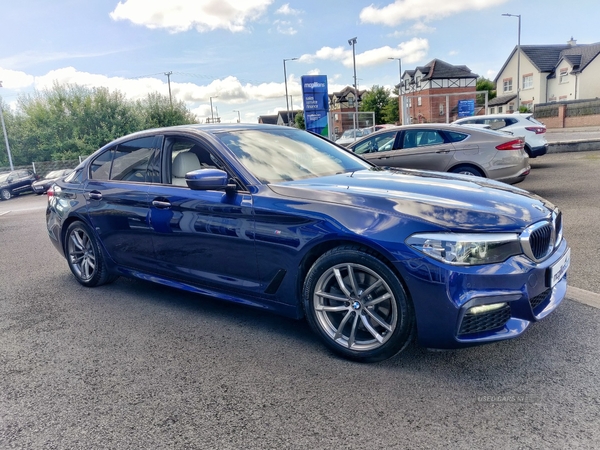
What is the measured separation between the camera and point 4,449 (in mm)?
2408

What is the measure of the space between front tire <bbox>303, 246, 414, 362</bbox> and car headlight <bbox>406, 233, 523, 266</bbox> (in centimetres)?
27

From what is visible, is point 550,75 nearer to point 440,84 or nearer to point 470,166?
point 440,84

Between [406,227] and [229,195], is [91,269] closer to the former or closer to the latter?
[229,195]

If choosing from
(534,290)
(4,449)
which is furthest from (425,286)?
(4,449)

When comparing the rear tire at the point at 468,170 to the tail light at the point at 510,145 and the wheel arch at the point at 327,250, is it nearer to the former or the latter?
the tail light at the point at 510,145

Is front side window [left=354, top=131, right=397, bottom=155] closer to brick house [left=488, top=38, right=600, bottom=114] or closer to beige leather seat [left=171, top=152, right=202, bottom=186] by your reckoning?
beige leather seat [left=171, top=152, right=202, bottom=186]

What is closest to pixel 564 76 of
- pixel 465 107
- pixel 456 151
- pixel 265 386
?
pixel 465 107

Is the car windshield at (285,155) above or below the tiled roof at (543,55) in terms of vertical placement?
below

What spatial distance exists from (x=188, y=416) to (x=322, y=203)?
4.92 ft

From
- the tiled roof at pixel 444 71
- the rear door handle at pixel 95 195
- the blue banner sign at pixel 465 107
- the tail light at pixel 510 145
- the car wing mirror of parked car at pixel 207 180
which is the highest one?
the tiled roof at pixel 444 71

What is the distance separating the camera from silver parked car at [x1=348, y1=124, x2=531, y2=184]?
845cm

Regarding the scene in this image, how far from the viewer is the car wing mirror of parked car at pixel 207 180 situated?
3420mm

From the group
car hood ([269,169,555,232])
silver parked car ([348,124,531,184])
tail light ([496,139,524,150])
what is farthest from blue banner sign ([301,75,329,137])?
car hood ([269,169,555,232])

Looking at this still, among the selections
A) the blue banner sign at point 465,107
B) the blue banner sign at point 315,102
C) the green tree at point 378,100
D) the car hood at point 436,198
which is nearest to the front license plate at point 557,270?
the car hood at point 436,198
